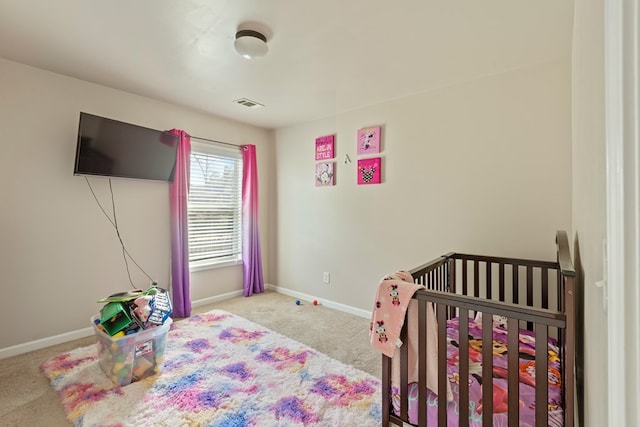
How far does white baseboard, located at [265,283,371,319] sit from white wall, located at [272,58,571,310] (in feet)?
0.20

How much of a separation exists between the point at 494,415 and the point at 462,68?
235 cm

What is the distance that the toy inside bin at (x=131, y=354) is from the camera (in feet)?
6.64

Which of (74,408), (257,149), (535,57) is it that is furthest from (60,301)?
(535,57)

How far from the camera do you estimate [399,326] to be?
1391mm

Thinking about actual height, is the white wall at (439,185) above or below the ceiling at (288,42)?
below

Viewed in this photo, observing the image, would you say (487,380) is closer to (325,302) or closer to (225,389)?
(225,389)

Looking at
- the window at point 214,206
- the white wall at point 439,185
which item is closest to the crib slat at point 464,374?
the white wall at point 439,185

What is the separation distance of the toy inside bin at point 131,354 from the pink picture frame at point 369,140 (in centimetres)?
244

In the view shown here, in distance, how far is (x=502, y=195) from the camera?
2492 mm

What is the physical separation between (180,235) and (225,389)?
1.84 m

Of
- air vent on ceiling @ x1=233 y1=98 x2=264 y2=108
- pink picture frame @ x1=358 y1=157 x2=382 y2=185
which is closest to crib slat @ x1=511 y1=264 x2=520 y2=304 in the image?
pink picture frame @ x1=358 y1=157 x2=382 y2=185

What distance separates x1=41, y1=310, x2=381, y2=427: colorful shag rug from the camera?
1.72 meters

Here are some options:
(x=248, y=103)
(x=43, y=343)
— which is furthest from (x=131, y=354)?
(x=248, y=103)

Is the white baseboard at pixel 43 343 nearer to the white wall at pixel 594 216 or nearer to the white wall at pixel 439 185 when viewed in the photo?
the white wall at pixel 439 185
